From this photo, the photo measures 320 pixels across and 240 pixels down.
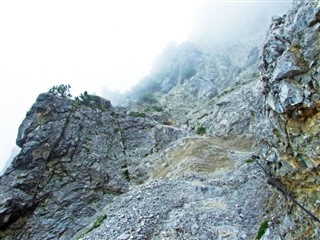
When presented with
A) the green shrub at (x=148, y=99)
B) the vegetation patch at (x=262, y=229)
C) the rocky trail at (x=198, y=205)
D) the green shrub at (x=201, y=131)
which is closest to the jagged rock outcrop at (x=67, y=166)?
the rocky trail at (x=198, y=205)

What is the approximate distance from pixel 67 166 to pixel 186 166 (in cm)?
1287

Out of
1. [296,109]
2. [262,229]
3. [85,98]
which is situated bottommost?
[262,229]

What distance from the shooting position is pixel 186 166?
32.0 meters

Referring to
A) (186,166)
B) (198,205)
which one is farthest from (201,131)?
(198,205)

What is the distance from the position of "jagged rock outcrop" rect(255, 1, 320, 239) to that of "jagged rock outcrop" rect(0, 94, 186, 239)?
1932cm

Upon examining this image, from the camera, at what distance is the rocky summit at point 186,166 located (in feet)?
52.4

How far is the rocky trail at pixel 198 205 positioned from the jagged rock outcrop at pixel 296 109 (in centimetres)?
336

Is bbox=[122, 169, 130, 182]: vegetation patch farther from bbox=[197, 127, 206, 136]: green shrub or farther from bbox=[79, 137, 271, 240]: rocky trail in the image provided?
bbox=[197, 127, 206, 136]: green shrub

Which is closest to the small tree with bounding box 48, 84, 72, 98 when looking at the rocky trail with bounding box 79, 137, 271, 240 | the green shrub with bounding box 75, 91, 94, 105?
the green shrub with bounding box 75, 91, 94, 105

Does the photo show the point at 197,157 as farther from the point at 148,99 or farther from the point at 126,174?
the point at 148,99

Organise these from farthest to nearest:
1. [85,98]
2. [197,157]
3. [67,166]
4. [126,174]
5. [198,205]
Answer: [85,98] < [126,174] < [67,166] < [197,157] < [198,205]

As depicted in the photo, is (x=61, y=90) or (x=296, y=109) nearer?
(x=296, y=109)

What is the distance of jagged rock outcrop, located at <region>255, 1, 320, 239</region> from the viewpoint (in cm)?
1508

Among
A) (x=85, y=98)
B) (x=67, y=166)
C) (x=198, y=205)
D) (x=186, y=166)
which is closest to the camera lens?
(x=198, y=205)
